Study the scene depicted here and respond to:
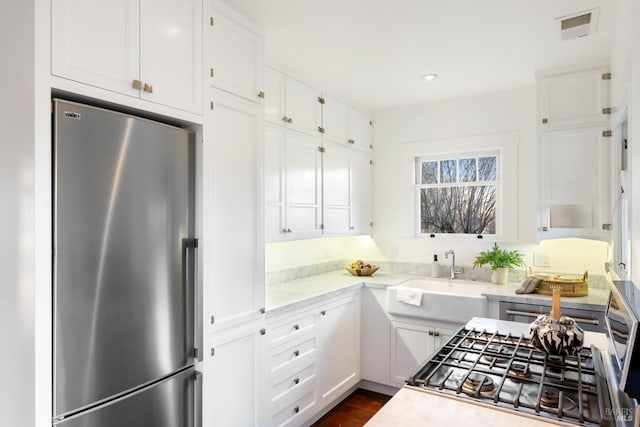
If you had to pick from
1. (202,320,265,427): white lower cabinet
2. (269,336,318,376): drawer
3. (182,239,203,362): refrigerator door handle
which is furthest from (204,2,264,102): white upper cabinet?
(269,336,318,376): drawer

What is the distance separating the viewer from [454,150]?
3.62 metres

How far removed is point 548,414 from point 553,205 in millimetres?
2143

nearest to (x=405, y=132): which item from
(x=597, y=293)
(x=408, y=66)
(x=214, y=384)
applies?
(x=408, y=66)

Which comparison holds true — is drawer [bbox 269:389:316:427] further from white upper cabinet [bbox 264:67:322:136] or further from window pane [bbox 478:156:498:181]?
window pane [bbox 478:156:498:181]

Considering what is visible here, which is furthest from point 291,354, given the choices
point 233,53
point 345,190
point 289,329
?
point 233,53

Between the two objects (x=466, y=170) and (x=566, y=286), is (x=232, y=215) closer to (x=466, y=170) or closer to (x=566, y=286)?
(x=566, y=286)

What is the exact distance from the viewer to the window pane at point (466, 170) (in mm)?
3625

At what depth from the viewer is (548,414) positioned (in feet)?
3.59

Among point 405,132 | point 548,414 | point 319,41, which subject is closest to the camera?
point 548,414

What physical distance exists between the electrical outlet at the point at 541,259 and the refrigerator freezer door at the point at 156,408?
2.74 metres

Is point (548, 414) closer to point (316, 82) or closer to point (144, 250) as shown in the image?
point (144, 250)

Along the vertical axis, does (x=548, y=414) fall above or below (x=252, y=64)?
below

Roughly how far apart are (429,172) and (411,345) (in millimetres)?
1620

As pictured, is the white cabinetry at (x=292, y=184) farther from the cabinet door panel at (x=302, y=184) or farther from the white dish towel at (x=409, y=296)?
the white dish towel at (x=409, y=296)
